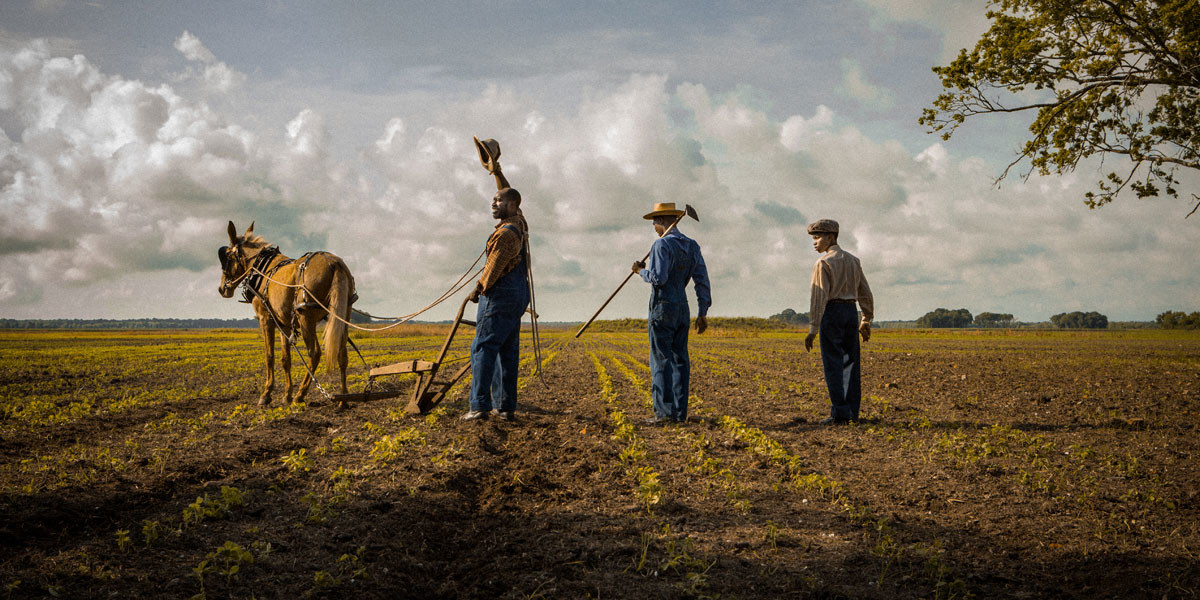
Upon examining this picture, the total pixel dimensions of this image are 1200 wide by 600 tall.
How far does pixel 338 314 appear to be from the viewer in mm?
10148

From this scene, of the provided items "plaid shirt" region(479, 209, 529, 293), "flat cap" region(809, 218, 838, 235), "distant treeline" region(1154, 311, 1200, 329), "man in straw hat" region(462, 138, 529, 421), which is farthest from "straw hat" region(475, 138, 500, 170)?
"distant treeline" region(1154, 311, 1200, 329)

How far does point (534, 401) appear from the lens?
1163cm

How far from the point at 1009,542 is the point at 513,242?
6088 millimetres

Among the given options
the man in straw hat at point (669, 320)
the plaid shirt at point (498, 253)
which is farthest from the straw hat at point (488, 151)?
the man in straw hat at point (669, 320)

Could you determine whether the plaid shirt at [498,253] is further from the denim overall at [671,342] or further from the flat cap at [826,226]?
the flat cap at [826,226]

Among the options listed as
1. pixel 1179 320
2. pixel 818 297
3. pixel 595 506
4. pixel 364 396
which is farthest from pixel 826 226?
pixel 1179 320

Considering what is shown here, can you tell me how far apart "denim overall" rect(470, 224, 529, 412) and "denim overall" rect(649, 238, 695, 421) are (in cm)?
183

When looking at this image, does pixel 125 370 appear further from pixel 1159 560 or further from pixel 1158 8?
pixel 1158 8

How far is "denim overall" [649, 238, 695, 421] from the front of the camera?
8844mm

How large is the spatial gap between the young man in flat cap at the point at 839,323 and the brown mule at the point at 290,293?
7072 mm

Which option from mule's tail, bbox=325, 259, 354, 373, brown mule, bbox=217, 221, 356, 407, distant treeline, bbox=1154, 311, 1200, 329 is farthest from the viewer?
distant treeline, bbox=1154, 311, 1200, 329

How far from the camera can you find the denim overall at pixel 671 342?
8844mm

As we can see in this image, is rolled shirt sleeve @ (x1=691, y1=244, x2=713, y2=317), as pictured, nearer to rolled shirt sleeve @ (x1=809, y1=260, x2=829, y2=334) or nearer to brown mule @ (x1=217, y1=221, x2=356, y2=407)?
rolled shirt sleeve @ (x1=809, y1=260, x2=829, y2=334)

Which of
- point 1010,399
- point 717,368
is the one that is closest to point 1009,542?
point 1010,399
